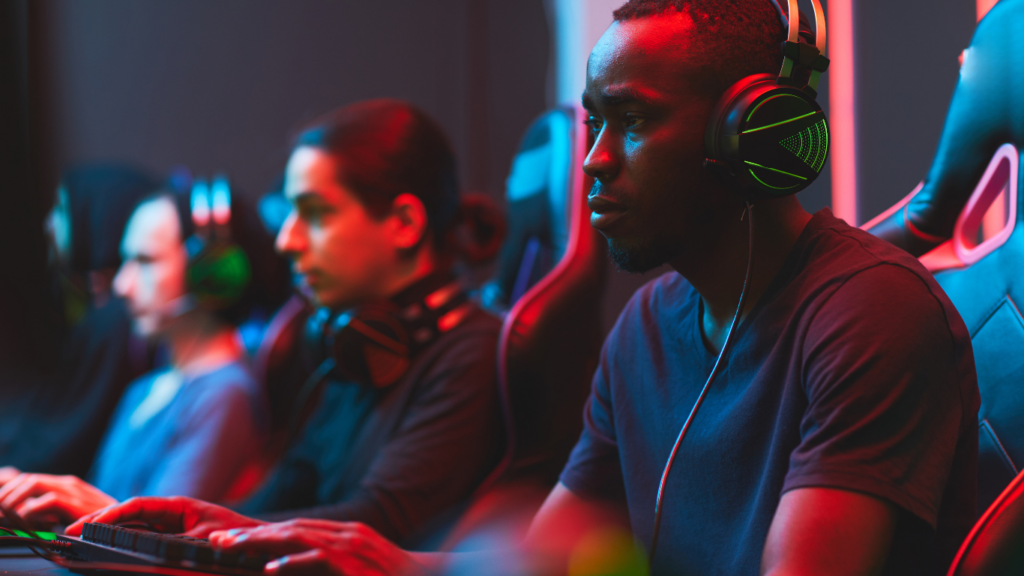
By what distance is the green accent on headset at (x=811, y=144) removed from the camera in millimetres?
704

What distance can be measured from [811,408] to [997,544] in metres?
0.16

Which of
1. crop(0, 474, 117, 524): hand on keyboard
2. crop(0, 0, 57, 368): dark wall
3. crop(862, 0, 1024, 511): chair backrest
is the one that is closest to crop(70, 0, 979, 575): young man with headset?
crop(862, 0, 1024, 511): chair backrest

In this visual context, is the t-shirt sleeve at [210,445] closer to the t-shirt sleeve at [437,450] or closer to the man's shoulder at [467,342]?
the t-shirt sleeve at [437,450]

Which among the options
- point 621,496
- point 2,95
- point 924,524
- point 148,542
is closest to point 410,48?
point 2,95

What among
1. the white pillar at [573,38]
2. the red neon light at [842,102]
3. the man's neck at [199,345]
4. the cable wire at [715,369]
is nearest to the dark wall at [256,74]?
the white pillar at [573,38]

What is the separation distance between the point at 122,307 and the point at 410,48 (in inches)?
44.4

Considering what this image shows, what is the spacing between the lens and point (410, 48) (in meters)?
2.23

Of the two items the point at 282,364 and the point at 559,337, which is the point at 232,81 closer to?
the point at 282,364

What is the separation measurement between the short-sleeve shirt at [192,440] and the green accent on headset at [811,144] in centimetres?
125

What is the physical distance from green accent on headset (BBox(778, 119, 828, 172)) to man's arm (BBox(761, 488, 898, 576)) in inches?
11.7

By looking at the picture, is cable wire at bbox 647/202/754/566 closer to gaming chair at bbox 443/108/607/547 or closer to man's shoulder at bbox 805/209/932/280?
man's shoulder at bbox 805/209/932/280

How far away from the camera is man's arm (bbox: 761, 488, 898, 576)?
1.90ft

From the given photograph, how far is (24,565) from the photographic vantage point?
0.73 meters

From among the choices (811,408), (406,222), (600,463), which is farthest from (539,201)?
(811,408)
